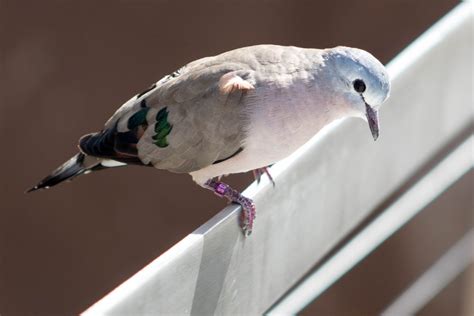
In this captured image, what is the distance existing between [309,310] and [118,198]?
3.28ft

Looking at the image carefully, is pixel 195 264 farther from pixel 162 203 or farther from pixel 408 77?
pixel 162 203

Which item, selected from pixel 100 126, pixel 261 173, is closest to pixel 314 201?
pixel 261 173

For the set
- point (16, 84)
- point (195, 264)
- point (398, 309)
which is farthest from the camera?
point (16, 84)

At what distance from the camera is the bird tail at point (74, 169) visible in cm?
310

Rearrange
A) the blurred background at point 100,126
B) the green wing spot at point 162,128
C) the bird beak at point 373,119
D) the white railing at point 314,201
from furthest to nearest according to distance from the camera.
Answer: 1. the blurred background at point 100,126
2. the green wing spot at point 162,128
3. the bird beak at point 373,119
4. the white railing at point 314,201

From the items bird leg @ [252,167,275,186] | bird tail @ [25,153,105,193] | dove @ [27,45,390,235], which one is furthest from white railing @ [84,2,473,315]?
bird tail @ [25,153,105,193]

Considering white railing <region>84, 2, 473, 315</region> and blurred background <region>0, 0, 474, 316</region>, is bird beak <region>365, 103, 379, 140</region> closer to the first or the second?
white railing <region>84, 2, 473, 315</region>

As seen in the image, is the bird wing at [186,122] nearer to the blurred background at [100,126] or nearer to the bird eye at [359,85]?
the bird eye at [359,85]

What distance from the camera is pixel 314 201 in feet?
7.81

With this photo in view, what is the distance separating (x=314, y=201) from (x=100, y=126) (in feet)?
7.92

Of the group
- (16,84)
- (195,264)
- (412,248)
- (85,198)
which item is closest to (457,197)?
(412,248)

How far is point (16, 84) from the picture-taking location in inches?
181

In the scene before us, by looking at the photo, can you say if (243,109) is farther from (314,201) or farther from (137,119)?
(314,201)

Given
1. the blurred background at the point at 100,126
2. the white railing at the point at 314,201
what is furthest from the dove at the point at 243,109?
the blurred background at the point at 100,126
